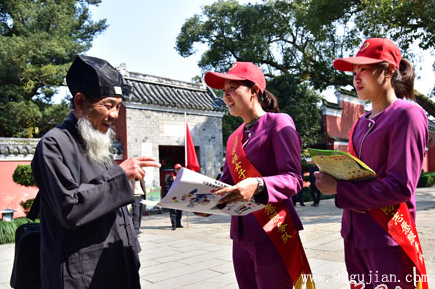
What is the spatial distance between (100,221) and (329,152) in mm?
1125

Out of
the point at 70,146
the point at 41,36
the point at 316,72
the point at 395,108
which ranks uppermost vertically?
the point at 41,36

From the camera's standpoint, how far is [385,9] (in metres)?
9.02

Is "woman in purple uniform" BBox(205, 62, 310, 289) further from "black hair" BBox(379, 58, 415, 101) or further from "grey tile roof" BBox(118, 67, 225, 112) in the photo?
"grey tile roof" BBox(118, 67, 225, 112)

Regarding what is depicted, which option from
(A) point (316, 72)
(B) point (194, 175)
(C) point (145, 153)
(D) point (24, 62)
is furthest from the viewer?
(D) point (24, 62)

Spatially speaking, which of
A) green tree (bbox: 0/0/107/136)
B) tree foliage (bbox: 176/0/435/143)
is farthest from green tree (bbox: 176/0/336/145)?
green tree (bbox: 0/0/107/136)

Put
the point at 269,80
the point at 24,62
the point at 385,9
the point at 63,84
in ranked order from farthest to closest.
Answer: the point at 269,80 < the point at 63,84 < the point at 24,62 < the point at 385,9

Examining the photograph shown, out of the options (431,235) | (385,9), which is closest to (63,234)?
(431,235)

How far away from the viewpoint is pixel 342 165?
159 cm

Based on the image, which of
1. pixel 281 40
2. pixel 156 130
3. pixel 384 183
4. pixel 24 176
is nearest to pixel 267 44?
pixel 281 40

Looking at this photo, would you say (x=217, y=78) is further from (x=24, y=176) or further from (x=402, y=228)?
(x=24, y=176)

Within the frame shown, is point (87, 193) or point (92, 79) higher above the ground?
point (92, 79)

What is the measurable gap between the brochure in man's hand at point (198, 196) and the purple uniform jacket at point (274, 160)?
12cm

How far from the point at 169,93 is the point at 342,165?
12.1 metres

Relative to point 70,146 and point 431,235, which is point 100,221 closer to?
point 70,146
